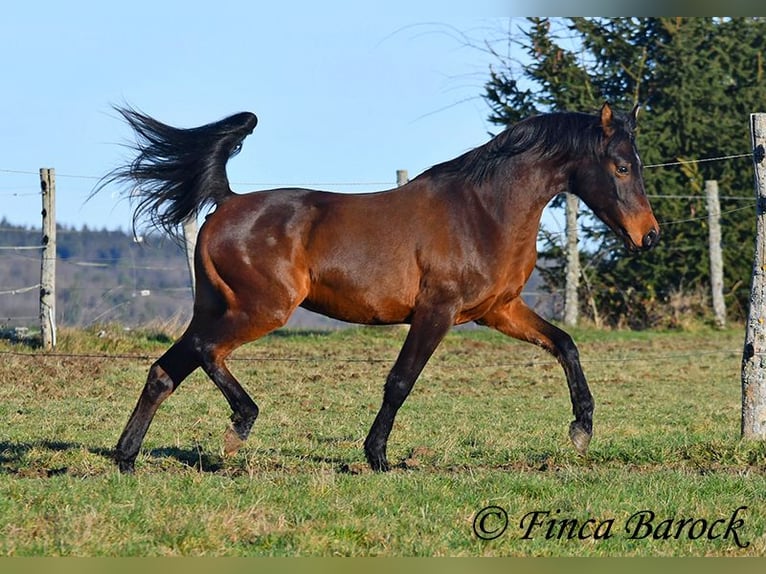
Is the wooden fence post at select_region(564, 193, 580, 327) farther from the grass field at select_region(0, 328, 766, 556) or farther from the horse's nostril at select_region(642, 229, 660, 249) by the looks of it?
the horse's nostril at select_region(642, 229, 660, 249)

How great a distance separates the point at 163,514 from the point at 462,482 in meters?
1.85

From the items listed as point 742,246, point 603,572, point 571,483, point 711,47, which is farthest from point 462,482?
point 711,47

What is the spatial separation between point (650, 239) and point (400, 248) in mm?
1781

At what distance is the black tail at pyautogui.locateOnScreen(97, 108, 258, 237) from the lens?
811 centimetres

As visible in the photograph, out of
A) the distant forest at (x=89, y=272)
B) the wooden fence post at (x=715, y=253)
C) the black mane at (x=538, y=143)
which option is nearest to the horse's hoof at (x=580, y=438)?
the black mane at (x=538, y=143)

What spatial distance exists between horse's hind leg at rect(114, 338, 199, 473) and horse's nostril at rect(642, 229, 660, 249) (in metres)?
3.27

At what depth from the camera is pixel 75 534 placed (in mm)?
5078

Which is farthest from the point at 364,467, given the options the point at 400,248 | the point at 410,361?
the point at 400,248

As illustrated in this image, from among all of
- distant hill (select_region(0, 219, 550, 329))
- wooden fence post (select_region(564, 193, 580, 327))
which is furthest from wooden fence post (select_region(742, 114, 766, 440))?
distant hill (select_region(0, 219, 550, 329))

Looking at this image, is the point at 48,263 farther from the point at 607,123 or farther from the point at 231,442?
the point at 607,123

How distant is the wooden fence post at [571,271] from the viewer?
21375mm

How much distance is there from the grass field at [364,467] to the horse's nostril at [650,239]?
5.00ft

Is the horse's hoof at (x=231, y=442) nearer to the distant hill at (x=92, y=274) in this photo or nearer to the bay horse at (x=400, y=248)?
the bay horse at (x=400, y=248)

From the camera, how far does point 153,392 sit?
7574 millimetres
